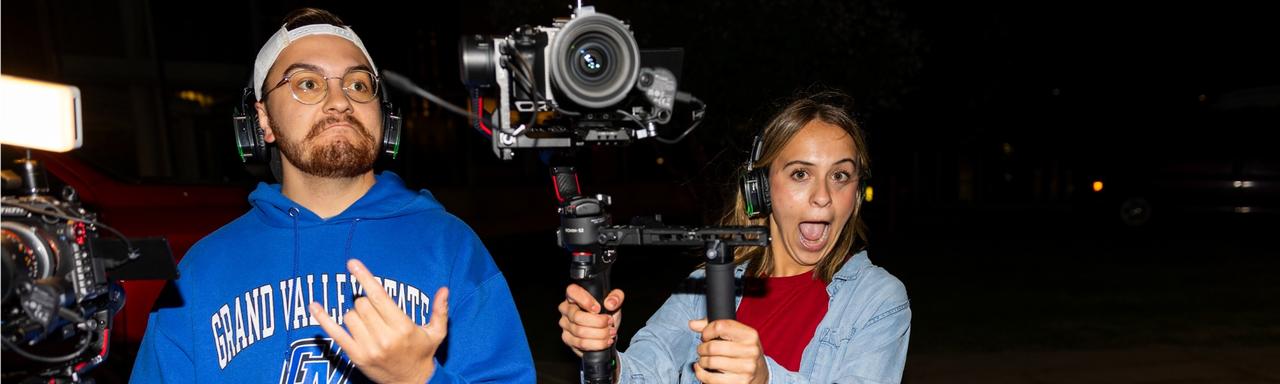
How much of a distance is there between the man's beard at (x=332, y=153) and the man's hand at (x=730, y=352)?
1035 millimetres

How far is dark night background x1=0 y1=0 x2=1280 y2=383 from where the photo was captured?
23.1ft

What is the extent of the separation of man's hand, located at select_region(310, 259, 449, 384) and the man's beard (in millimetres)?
680

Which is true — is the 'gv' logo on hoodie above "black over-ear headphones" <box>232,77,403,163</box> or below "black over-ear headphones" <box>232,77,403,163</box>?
below

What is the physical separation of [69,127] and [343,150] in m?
0.68

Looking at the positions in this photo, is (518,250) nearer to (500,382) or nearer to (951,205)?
(500,382)

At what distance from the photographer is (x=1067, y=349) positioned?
257 inches

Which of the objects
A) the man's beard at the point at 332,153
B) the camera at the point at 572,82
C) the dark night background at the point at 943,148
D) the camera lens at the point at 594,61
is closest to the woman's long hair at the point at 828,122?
the dark night background at the point at 943,148

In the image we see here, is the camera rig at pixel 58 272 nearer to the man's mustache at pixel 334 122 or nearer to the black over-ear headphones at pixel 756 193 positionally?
the man's mustache at pixel 334 122

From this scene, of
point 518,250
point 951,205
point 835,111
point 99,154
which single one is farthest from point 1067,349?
point 951,205

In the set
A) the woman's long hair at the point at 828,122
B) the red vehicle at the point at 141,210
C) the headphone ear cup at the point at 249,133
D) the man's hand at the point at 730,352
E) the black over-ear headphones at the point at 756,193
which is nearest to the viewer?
the man's hand at the point at 730,352

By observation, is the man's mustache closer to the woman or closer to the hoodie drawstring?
the hoodie drawstring

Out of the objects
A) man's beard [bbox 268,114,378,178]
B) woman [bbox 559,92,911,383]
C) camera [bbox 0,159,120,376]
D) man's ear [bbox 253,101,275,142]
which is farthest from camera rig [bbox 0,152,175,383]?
woman [bbox 559,92,911,383]

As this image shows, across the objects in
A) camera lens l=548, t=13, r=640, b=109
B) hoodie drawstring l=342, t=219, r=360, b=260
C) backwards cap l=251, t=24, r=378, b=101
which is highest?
backwards cap l=251, t=24, r=378, b=101

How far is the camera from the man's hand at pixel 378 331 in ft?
5.08
